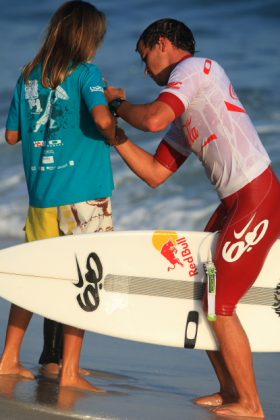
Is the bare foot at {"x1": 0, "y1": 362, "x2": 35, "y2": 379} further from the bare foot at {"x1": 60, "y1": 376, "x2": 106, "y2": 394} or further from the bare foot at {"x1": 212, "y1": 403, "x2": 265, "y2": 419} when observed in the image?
the bare foot at {"x1": 212, "y1": 403, "x2": 265, "y2": 419}

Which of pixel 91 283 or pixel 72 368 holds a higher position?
pixel 91 283

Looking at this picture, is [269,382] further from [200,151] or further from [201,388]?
[200,151]

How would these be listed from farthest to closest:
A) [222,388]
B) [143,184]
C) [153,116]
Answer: [143,184] → [222,388] → [153,116]

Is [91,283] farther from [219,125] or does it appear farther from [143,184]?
[143,184]

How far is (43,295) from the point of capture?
4.44m

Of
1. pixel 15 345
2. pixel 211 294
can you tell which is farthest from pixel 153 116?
pixel 15 345

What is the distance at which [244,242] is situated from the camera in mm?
4051

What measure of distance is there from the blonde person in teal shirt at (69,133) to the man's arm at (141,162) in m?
0.08

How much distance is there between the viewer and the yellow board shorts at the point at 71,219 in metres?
4.30

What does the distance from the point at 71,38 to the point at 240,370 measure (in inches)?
59.9

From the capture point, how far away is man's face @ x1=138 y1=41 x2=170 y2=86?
4.25 m

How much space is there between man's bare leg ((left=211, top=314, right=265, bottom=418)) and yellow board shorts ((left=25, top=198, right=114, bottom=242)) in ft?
2.27

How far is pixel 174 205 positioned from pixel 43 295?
4589 mm

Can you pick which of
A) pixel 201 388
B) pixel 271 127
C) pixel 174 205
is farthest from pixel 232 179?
pixel 271 127
